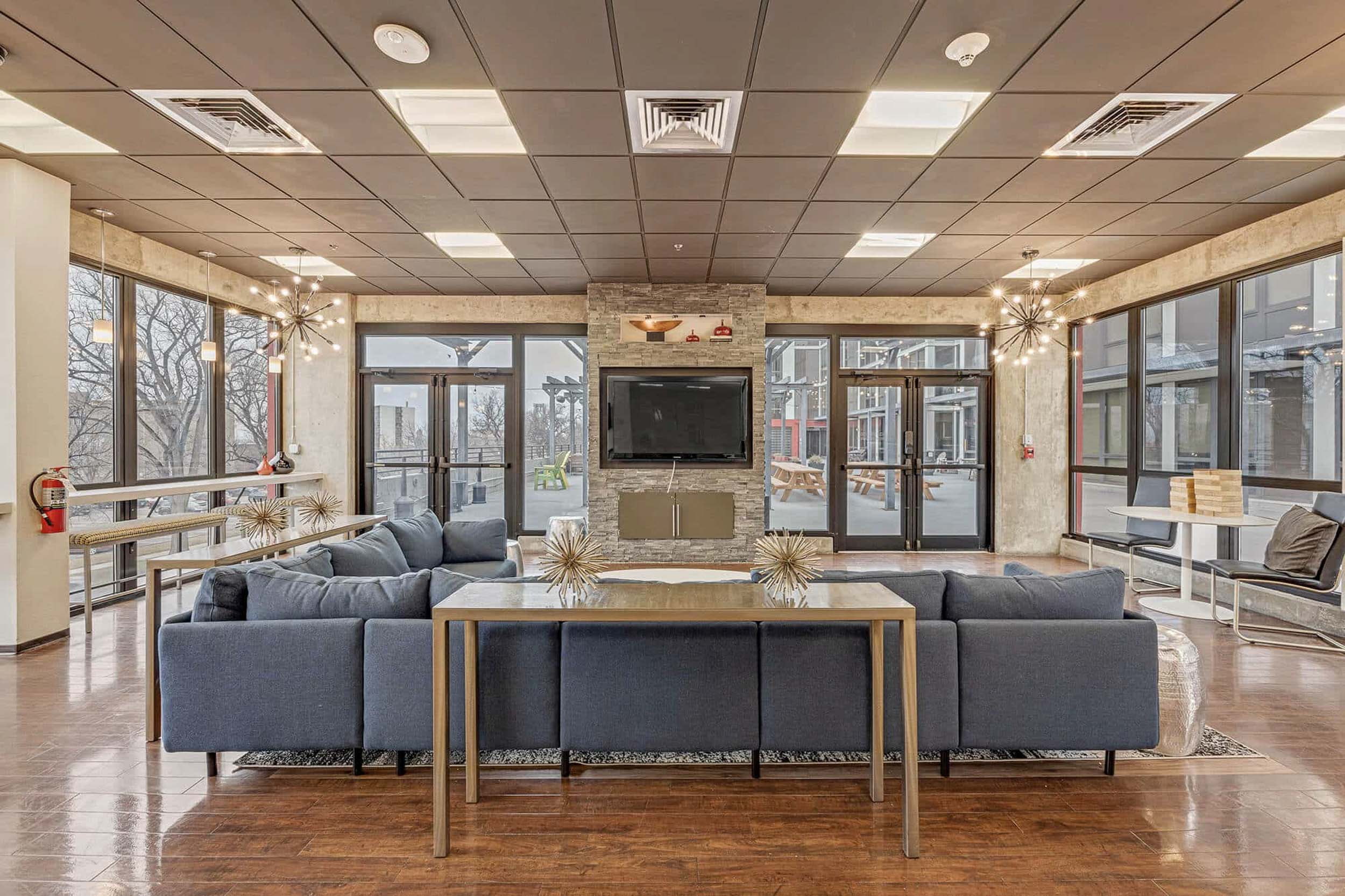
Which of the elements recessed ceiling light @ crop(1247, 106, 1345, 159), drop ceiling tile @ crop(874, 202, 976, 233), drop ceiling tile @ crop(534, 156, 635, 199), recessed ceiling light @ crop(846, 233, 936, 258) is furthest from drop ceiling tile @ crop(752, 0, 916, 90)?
recessed ceiling light @ crop(1247, 106, 1345, 159)

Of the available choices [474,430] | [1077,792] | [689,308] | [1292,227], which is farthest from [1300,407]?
[474,430]

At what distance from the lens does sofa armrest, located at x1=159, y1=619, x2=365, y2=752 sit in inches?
97.2

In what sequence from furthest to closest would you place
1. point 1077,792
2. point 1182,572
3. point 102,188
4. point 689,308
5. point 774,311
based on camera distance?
point 774,311 < point 689,308 < point 1182,572 < point 102,188 < point 1077,792

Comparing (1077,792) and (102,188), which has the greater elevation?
(102,188)

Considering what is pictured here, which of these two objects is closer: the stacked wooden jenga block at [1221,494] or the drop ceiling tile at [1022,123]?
the drop ceiling tile at [1022,123]

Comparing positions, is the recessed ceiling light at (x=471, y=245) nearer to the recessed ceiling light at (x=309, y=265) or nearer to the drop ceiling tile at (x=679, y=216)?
the recessed ceiling light at (x=309, y=265)

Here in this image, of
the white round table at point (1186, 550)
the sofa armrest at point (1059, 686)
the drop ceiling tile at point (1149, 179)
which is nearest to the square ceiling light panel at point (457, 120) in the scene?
the sofa armrest at point (1059, 686)

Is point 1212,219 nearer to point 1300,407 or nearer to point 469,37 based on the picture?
point 1300,407

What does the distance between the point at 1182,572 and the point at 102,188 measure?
8.56 metres

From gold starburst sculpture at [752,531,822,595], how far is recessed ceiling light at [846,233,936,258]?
370 cm

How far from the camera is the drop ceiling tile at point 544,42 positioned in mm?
2543

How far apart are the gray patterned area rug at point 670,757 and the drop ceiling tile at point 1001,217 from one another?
3500 mm

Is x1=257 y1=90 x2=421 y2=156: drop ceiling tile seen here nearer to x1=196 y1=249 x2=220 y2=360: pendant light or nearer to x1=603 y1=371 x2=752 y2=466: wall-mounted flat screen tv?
x1=196 y1=249 x2=220 y2=360: pendant light

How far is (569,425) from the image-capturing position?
777 cm
